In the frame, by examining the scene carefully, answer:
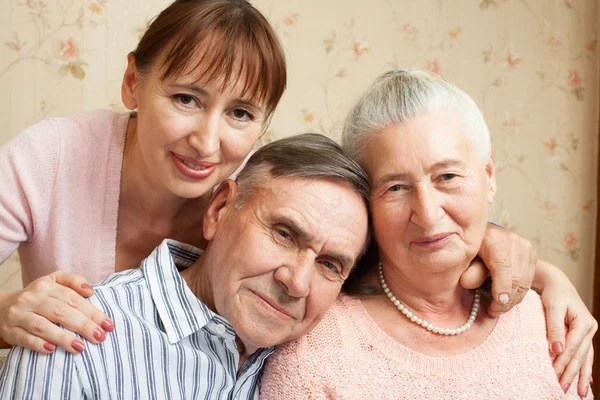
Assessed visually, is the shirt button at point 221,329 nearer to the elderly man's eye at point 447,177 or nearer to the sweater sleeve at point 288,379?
the sweater sleeve at point 288,379

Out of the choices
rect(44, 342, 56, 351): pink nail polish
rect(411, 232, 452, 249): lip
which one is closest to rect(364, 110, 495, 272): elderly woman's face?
rect(411, 232, 452, 249): lip

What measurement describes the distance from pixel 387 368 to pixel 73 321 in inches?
27.3

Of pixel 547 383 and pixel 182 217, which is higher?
pixel 182 217

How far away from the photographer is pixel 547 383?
156cm

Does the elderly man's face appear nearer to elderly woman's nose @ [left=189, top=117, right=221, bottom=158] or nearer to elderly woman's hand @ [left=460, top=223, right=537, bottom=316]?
elderly woman's nose @ [left=189, top=117, right=221, bottom=158]

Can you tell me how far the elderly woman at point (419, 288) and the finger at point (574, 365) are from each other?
3cm

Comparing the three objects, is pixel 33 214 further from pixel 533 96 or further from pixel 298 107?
pixel 533 96

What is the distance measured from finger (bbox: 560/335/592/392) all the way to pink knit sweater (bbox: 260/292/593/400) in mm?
35

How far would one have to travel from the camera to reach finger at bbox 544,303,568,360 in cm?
163

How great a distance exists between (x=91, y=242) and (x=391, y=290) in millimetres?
819

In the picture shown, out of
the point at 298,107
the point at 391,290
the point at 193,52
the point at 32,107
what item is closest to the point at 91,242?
the point at 193,52

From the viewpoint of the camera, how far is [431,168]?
1.47m

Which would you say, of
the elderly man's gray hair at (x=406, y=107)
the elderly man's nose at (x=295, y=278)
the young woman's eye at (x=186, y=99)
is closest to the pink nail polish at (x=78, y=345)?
the elderly man's nose at (x=295, y=278)

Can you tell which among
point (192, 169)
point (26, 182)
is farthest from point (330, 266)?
point (26, 182)
